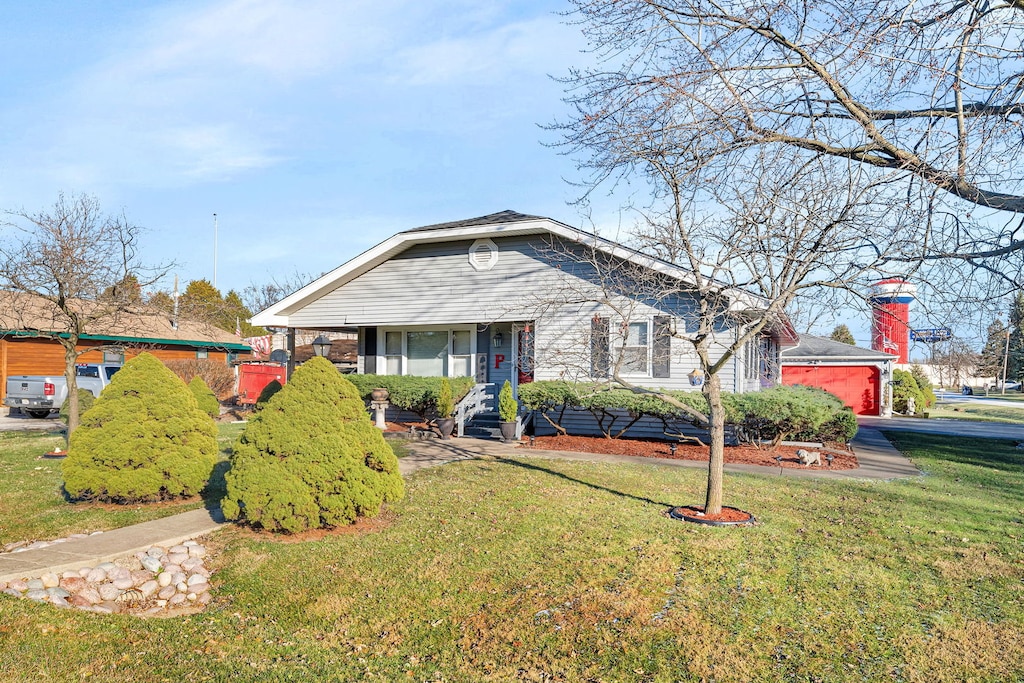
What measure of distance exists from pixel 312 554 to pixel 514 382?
10430 mm

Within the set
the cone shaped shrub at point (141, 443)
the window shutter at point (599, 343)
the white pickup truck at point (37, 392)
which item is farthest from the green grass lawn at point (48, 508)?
the white pickup truck at point (37, 392)

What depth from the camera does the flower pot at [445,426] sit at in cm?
1432

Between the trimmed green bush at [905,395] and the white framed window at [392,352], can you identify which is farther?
the trimmed green bush at [905,395]

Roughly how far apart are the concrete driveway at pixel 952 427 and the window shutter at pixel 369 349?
14761 millimetres

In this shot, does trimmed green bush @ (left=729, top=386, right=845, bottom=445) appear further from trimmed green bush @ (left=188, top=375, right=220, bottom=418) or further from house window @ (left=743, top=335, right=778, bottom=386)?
trimmed green bush @ (left=188, top=375, right=220, bottom=418)

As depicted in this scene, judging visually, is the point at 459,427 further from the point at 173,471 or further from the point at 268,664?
the point at 268,664

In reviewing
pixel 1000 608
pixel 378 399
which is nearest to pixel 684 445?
pixel 378 399

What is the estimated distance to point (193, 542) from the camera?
6.42 meters

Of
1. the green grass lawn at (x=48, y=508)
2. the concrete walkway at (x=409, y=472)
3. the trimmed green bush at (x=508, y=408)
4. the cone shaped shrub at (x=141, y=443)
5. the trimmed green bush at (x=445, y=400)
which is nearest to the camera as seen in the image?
the concrete walkway at (x=409, y=472)

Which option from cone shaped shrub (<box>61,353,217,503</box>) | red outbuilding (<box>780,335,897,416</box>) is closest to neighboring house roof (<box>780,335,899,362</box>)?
red outbuilding (<box>780,335,897,416</box>)

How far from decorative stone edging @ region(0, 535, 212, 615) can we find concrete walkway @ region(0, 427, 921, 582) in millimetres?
86

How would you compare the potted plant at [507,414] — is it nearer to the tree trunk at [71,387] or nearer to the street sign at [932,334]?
the tree trunk at [71,387]

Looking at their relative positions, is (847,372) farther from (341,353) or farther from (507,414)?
(341,353)

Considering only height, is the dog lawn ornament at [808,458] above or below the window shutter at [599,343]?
below
